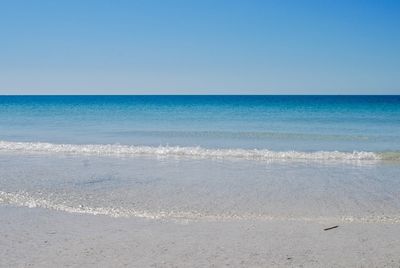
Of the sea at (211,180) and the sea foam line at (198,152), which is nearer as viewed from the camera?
the sea at (211,180)

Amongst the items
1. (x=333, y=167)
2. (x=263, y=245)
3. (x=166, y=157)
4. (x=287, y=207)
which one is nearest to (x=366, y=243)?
(x=263, y=245)

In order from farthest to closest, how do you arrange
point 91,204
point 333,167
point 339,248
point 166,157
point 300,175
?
point 166,157
point 333,167
point 300,175
point 91,204
point 339,248

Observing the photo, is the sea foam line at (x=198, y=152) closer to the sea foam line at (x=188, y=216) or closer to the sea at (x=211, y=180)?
the sea at (x=211, y=180)

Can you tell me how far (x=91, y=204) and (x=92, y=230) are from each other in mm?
2109

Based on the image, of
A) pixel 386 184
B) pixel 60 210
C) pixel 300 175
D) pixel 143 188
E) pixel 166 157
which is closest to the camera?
pixel 60 210

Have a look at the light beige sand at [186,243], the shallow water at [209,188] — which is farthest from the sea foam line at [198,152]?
the light beige sand at [186,243]

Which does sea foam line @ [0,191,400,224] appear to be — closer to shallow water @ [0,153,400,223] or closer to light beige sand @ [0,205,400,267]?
shallow water @ [0,153,400,223]

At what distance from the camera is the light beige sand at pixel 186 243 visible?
6512mm

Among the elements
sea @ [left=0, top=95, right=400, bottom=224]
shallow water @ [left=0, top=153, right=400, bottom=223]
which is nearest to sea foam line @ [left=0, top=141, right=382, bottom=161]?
sea @ [left=0, top=95, right=400, bottom=224]

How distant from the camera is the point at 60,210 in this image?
371 inches

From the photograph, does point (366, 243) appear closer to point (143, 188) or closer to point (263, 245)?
point (263, 245)

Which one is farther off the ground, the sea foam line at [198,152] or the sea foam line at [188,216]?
the sea foam line at [188,216]

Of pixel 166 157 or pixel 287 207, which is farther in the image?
pixel 166 157

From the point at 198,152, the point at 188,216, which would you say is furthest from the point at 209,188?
the point at 198,152
